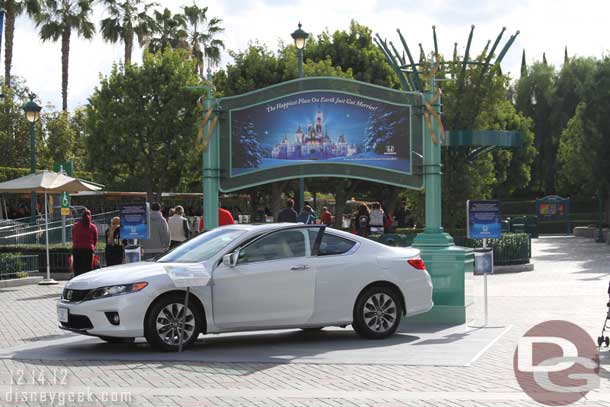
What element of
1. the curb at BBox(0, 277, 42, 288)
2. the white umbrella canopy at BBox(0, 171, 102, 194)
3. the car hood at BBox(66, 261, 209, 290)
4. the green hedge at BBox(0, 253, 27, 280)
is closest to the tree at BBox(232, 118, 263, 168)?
the car hood at BBox(66, 261, 209, 290)

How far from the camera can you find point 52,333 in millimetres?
12711

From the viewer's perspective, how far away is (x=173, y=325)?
10656 millimetres

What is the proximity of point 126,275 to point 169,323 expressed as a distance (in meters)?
0.75

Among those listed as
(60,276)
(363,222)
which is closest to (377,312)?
(60,276)

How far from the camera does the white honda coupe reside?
10.5 m

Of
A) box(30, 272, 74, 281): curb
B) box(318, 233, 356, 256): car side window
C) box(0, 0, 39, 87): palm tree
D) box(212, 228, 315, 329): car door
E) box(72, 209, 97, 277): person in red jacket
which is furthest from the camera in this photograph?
box(0, 0, 39, 87): palm tree

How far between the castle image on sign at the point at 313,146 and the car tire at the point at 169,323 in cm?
599

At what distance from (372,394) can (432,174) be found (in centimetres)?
749

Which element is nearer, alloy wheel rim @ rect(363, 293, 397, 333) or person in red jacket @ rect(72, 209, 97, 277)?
alloy wheel rim @ rect(363, 293, 397, 333)

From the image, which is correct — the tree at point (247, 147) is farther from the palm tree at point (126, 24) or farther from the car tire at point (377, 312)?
the palm tree at point (126, 24)

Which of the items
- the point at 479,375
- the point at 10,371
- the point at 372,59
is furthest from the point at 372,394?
the point at 372,59

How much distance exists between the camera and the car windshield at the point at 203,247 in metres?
11.3

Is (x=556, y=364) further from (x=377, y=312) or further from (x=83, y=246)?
(x=83, y=246)

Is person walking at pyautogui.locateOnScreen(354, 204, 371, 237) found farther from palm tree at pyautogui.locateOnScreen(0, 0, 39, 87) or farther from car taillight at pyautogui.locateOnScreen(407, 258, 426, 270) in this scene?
palm tree at pyautogui.locateOnScreen(0, 0, 39, 87)
